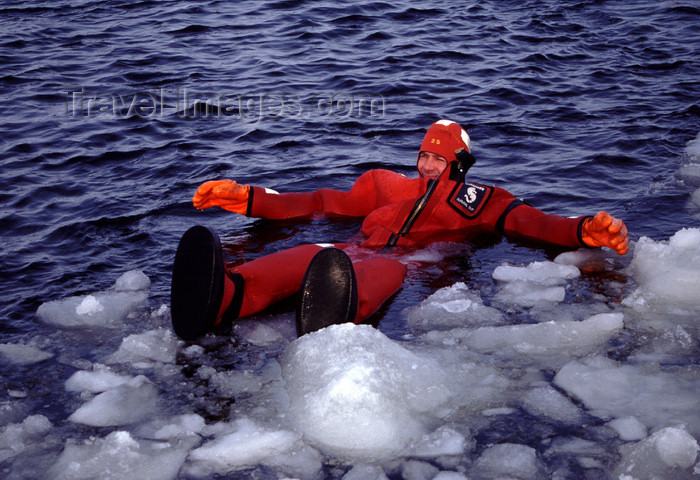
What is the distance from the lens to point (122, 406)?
365 centimetres

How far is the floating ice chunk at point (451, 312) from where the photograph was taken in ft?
14.7

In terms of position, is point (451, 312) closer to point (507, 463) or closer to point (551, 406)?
point (551, 406)

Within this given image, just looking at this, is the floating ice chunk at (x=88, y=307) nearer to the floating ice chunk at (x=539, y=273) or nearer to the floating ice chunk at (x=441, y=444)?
the floating ice chunk at (x=441, y=444)

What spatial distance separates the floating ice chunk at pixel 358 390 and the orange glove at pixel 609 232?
1650 mm

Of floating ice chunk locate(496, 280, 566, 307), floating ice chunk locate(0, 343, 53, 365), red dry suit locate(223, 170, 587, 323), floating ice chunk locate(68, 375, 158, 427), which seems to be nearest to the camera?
floating ice chunk locate(68, 375, 158, 427)

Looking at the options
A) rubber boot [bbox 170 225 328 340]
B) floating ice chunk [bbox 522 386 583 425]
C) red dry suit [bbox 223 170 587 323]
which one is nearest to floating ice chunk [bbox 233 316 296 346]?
rubber boot [bbox 170 225 328 340]

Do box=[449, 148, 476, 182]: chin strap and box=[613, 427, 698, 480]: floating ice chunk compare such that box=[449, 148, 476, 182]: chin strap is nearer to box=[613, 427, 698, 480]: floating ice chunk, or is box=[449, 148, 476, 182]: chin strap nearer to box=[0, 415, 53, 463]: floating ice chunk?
box=[613, 427, 698, 480]: floating ice chunk

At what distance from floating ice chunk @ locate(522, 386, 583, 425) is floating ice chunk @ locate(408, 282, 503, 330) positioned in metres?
0.84

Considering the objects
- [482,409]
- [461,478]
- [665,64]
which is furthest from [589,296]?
[665,64]

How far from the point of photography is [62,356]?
13.5 feet

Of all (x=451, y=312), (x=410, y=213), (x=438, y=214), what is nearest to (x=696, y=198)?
(x=438, y=214)

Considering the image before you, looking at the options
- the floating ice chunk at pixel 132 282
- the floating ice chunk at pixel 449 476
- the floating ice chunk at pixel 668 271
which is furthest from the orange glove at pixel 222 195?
the floating ice chunk at pixel 449 476

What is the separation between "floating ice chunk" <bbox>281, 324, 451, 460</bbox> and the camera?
337cm

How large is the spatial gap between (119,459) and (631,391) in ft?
7.65
